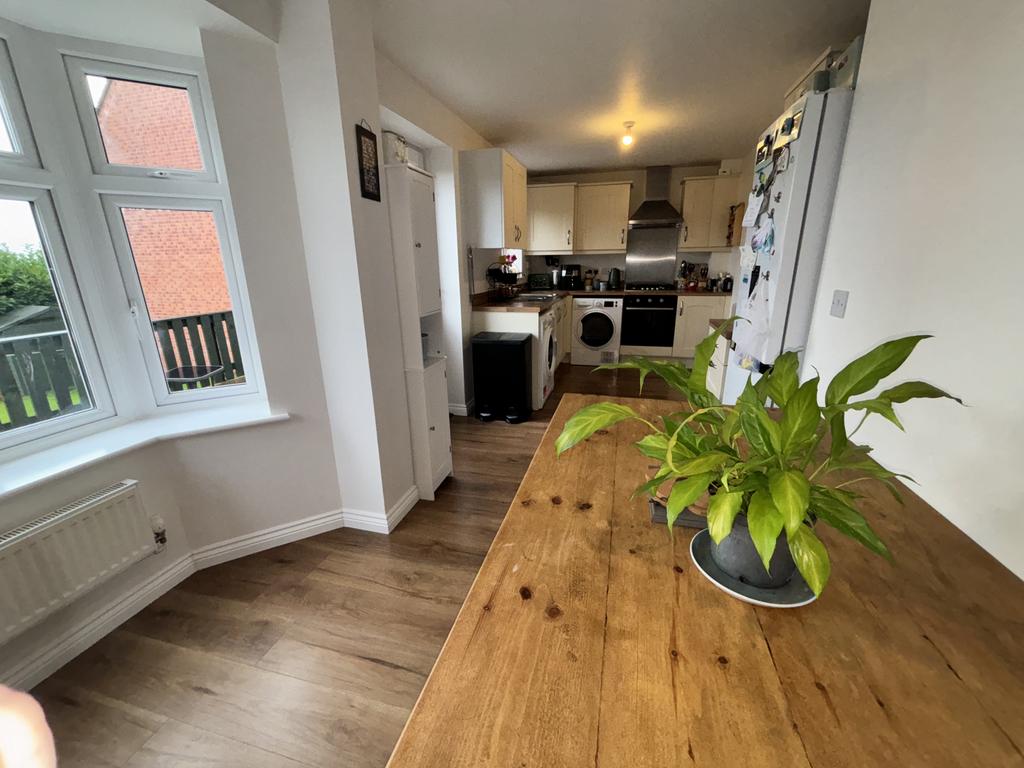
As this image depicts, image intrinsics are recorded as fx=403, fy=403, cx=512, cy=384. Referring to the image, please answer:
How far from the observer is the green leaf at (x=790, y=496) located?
1.59 feet

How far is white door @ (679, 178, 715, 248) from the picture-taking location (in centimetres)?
466

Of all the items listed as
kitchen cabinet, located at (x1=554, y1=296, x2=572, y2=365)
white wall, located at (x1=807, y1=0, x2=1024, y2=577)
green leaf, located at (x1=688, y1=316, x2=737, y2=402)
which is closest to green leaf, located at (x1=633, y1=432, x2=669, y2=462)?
green leaf, located at (x1=688, y1=316, x2=737, y2=402)

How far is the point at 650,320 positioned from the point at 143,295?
454cm

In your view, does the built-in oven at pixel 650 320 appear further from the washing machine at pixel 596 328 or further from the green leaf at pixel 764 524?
the green leaf at pixel 764 524

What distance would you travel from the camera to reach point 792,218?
5.59ft

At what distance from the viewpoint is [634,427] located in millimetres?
1319

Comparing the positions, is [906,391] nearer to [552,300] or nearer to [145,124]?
[145,124]

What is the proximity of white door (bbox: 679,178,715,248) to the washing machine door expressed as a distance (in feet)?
4.45

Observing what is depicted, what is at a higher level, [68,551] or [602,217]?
[602,217]

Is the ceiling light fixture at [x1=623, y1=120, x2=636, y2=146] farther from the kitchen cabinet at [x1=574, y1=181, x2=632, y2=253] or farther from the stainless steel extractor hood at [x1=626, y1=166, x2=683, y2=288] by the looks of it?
the stainless steel extractor hood at [x1=626, y1=166, x2=683, y2=288]

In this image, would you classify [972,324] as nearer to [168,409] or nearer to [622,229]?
[168,409]

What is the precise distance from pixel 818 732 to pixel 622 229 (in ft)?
16.8

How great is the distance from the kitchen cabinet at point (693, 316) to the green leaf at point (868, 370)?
428 centimetres

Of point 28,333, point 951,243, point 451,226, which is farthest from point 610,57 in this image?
point 28,333
